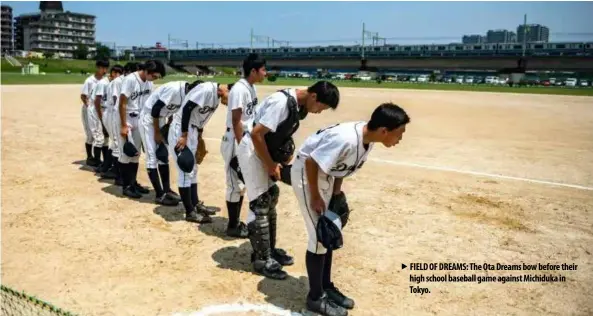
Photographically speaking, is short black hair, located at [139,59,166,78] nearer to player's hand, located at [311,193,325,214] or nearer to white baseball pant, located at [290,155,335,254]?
white baseball pant, located at [290,155,335,254]

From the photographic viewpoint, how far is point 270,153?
4543mm

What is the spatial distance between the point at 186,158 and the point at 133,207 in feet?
5.23

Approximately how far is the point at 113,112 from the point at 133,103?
878 millimetres

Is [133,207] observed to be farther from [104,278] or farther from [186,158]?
[104,278]

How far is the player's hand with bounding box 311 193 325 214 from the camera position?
12.5ft

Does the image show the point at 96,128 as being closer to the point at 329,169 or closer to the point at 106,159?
the point at 106,159

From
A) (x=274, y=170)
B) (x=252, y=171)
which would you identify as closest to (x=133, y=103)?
(x=252, y=171)

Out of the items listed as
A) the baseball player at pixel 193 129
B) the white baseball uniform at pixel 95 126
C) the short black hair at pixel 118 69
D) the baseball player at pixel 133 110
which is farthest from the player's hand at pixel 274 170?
the white baseball uniform at pixel 95 126

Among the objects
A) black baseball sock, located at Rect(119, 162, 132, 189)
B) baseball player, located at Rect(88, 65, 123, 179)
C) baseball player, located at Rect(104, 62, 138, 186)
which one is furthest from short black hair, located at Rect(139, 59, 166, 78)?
baseball player, located at Rect(88, 65, 123, 179)

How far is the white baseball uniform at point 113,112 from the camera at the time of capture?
800 cm

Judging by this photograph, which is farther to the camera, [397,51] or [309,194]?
[397,51]

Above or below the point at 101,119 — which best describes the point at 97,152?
below

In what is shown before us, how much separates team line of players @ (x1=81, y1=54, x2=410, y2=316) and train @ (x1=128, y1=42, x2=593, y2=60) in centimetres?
6686

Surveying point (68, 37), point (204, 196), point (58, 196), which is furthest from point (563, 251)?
point (68, 37)
